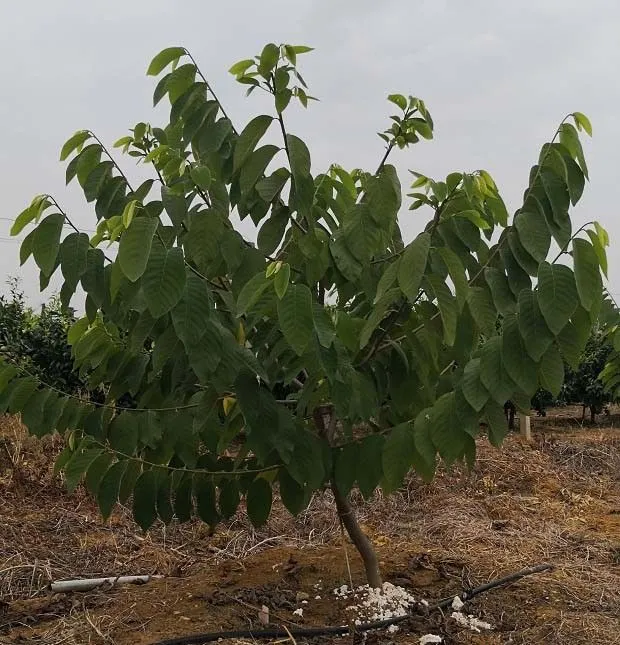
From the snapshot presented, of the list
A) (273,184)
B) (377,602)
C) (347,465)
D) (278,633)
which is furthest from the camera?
(377,602)

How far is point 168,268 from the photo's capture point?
163 cm

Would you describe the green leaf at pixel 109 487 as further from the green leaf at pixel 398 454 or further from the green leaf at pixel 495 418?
the green leaf at pixel 495 418

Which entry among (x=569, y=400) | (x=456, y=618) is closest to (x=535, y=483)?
(x=456, y=618)

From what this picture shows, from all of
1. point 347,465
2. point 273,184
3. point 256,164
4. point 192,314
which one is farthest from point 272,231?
point 347,465

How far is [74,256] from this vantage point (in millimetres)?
2012

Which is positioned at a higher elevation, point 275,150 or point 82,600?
point 275,150

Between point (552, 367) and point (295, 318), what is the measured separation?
665 millimetres

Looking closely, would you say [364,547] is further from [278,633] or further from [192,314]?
[192,314]

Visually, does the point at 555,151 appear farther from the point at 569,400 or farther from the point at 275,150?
the point at 569,400

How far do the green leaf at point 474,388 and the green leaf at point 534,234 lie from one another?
0.37 metres

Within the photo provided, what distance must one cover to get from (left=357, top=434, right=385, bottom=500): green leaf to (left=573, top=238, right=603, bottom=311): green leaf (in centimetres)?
85

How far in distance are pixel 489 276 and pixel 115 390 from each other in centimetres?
150

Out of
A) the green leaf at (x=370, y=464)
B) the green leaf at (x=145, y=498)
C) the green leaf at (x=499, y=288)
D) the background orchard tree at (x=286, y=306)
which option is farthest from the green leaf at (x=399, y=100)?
the green leaf at (x=145, y=498)

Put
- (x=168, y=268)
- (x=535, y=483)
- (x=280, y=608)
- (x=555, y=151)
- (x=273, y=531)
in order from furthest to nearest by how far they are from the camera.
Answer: (x=535, y=483) < (x=273, y=531) < (x=280, y=608) < (x=555, y=151) < (x=168, y=268)
